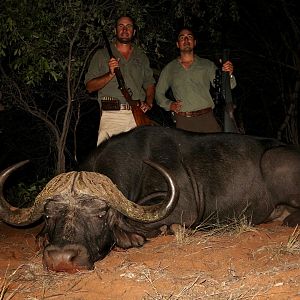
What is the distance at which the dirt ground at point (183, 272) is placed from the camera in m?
3.13

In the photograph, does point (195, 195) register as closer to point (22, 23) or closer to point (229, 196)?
point (229, 196)

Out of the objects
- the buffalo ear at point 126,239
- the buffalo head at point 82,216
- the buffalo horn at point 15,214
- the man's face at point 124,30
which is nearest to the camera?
the buffalo head at point 82,216

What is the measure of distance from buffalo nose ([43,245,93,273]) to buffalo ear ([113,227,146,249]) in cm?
81

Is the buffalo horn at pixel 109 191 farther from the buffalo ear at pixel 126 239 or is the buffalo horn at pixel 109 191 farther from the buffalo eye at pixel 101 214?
the buffalo ear at pixel 126 239

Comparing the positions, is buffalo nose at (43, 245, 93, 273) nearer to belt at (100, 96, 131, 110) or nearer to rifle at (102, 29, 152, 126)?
rifle at (102, 29, 152, 126)

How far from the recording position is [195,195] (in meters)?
5.55

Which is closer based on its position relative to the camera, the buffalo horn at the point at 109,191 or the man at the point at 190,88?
the buffalo horn at the point at 109,191

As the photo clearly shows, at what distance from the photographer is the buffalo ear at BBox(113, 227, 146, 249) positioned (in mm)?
4641

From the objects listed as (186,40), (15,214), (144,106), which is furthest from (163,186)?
(186,40)

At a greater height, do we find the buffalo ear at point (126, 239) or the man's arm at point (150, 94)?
the man's arm at point (150, 94)

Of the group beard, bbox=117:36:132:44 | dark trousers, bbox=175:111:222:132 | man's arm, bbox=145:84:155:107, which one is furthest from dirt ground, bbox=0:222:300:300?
beard, bbox=117:36:132:44

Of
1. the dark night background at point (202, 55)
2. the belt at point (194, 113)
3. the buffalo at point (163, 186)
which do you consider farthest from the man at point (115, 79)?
the dark night background at point (202, 55)

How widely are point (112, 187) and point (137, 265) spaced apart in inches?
34.6

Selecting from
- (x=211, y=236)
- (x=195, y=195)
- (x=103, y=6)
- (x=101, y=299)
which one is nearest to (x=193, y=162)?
(x=195, y=195)
